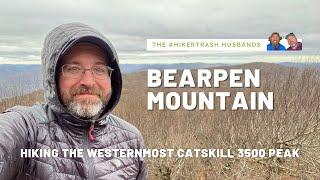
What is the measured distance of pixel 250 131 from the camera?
343 cm

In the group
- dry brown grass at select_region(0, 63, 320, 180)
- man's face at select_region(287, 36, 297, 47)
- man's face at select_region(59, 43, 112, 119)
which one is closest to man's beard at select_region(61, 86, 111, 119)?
man's face at select_region(59, 43, 112, 119)

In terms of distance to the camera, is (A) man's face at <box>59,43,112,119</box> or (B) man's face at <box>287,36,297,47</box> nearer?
(A) man's face at <box>59,43,112,119</box>

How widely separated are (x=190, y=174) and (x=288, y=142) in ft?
2.91

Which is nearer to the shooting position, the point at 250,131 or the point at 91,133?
the point at 91,133

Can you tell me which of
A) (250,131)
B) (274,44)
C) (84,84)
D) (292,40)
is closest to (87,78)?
(84,84)

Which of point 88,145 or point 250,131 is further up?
point 88,145

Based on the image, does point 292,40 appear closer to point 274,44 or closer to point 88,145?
point 274,44

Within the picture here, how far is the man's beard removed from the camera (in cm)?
78

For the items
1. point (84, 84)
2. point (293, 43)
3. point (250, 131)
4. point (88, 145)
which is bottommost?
point (250, 131)

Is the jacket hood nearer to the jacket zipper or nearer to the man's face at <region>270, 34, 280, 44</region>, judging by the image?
the jacket zipper

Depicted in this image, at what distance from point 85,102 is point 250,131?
109 inches

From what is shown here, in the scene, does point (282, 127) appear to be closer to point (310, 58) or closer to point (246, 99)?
point (310, 58)

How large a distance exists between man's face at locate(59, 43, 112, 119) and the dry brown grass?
1813mm

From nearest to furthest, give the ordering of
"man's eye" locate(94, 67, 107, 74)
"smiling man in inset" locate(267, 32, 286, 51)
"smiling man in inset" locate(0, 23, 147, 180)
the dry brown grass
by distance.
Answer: "smiling man in inset" locate(0, 23, 147, 180) < "man's eye" locate(94, 67, 107, 74) < "smiling man in inset" locate(267, 32, 286, 51) < the dry brown grass
